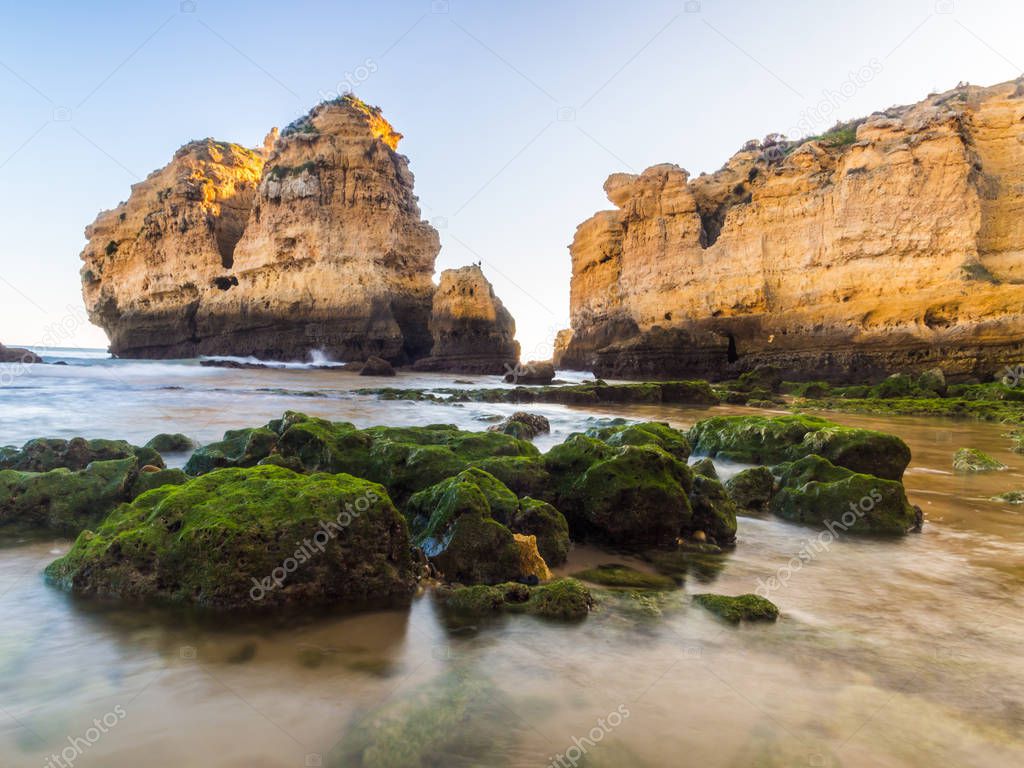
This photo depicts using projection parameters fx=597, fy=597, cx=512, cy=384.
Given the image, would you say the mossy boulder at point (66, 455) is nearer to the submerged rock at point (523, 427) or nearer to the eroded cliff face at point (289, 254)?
the submerged rock at point (523, 427)

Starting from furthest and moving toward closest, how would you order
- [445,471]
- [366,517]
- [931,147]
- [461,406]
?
[931,147], [461,406], [445,471], [366,517]

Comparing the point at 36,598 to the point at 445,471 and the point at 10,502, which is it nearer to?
the point at 10,502

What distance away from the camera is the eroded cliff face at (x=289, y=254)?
3744 centimetres

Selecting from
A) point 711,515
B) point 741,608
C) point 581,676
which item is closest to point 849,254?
point 711,515

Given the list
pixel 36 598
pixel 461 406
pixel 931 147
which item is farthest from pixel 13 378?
pixel 931 147

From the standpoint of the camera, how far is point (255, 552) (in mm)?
3240

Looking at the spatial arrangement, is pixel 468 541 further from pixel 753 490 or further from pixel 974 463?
pixel 974 463

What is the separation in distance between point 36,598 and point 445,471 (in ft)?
9.10

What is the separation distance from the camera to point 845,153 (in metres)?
24.8

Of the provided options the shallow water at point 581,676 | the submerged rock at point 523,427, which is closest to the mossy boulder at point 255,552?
the shallow water at point 581,676

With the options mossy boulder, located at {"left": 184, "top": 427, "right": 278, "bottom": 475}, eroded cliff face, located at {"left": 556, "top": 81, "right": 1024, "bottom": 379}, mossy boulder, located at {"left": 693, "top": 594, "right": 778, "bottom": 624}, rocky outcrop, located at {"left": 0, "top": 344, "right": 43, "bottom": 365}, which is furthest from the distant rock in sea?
mossy boulder, located at {"left": 693, "top": 594, "right": 778, "bottom": 624}

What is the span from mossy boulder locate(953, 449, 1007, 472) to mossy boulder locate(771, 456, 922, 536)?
311 cm

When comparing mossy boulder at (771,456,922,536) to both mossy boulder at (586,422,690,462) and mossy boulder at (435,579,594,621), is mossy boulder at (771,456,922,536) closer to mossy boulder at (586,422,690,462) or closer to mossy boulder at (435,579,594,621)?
mossy boulder at (586,422,690,462)

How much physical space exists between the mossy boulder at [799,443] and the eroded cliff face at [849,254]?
650 inches
